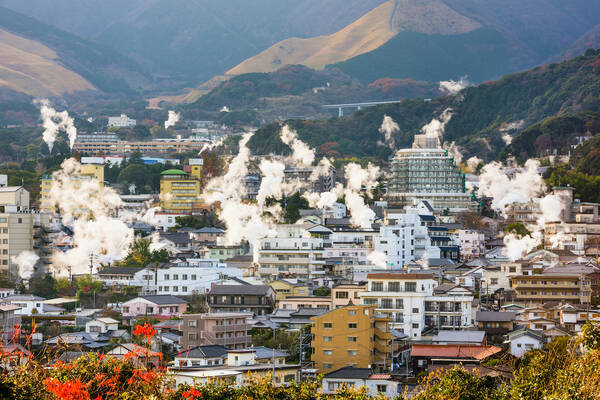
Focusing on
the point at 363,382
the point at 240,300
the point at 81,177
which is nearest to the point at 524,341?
the point at 363,382

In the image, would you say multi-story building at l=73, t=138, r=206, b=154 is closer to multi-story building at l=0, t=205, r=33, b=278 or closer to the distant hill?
the distant hill

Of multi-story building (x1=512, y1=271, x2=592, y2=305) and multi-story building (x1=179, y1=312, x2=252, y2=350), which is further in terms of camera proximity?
multi-story building (x1=512, y1=271, x2=592, y2=305)

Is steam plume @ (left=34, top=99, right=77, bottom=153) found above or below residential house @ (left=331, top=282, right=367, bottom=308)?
above

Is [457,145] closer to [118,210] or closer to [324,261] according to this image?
[118,210]

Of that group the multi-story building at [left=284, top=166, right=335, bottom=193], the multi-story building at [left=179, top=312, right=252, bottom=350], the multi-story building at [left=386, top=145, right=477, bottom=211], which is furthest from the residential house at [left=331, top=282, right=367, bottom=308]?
the multi-story building at [left=284, top=166, right=335, bottom=193]

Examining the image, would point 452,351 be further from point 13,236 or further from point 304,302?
point 13,236

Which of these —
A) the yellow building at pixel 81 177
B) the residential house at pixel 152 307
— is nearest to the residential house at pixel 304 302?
the residential house at pixel 152 307
